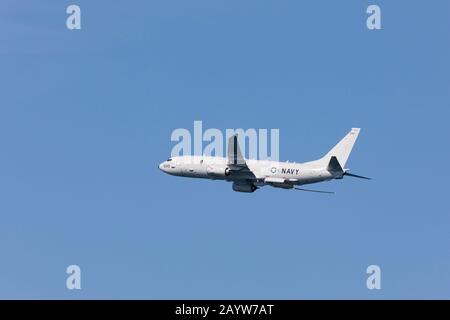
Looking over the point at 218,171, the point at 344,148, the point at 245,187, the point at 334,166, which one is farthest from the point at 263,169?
the point at 344,148

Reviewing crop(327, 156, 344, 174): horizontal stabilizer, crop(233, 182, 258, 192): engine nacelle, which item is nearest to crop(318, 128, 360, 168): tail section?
crop(327, 156, 344, 174): horizontal stabilizer

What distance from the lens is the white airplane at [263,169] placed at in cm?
14712

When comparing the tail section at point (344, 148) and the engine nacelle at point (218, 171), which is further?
the tail section at point (344, 148)

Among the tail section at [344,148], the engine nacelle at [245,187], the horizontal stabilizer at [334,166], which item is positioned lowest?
the engine nacelle at [245,187]

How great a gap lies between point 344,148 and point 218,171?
533 inches

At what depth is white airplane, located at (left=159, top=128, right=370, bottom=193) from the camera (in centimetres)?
14712

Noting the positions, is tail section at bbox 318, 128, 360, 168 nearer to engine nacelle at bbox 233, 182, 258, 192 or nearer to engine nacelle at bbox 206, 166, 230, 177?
engine nacelle at bbox 233, 182, 258, 192

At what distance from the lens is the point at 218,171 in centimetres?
15050

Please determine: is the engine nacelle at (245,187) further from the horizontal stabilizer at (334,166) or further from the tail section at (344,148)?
the horizontal stabilizer at (334,166)

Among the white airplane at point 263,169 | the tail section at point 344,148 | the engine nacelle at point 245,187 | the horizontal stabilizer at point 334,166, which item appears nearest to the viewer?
the horizontal stabilizer at point 334,166

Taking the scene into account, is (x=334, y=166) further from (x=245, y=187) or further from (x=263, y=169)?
(x=245, y=187)

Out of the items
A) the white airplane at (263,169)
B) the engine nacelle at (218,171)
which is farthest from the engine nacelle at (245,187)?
the engine nacelle at (218,171)
